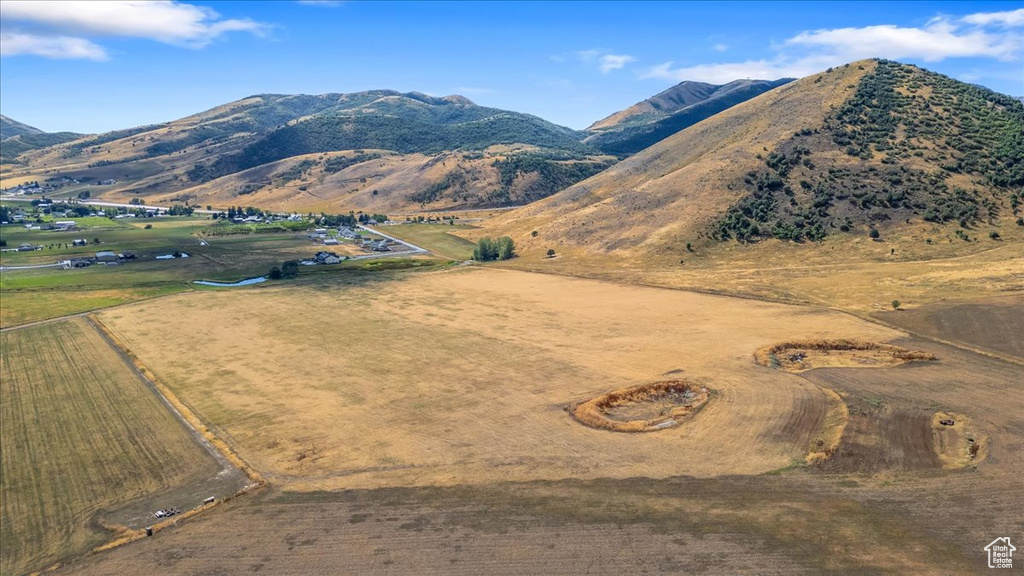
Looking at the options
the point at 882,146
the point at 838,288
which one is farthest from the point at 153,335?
the point at 882,146

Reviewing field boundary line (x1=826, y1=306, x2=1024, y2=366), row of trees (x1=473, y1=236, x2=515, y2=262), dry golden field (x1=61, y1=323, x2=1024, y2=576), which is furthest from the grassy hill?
dry golden field (x1=61, y1=323, x2=1024, y2=576)

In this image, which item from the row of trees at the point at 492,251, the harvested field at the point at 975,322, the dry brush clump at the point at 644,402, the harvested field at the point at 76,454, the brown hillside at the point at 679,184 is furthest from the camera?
the row of trees at the point at 492,251

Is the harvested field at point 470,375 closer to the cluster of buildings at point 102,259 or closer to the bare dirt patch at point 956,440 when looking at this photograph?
the bare dirt patch at point 956,440

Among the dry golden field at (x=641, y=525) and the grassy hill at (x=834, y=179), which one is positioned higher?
the grassy hill at (x=834, y=179)

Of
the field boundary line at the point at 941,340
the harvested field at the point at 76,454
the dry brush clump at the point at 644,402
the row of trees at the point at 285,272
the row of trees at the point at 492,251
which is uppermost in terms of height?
the row of trees at the point at 492,251

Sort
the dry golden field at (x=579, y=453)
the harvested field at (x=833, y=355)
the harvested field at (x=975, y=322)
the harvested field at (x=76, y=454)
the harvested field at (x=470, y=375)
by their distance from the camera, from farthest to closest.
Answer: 1. the harvested field at (x=975, y=322)
2. the harvested field at (x=833, y=355)
3. the harvested field at (x=470, y=375)
4. the harvested field at (x=76, y=454)
5. the dry golden field at (x=579, y=453)

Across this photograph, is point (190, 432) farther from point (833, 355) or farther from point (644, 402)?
point (833, 355)

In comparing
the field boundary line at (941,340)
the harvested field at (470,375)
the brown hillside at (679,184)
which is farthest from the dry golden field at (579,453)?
the brown hillside at (679,184)
